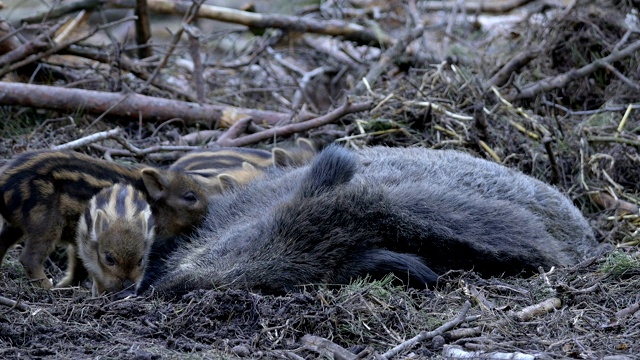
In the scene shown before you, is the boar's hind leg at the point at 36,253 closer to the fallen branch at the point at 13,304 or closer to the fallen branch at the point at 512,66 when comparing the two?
the fallen branch at the point at 13,304

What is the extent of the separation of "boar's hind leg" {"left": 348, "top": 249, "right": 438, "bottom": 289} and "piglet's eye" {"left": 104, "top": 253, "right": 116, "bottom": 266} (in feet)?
4.79

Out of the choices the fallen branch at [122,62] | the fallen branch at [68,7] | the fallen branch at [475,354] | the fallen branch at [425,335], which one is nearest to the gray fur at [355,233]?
the fallen branch at [425,335]

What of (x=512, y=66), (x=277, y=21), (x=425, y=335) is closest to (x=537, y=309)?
(x=425, y=335)

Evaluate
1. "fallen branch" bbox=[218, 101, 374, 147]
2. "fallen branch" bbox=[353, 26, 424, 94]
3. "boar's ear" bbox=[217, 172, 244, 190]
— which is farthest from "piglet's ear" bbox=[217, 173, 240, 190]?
"fallen branch" bbox=[353, 26, 424, 94]

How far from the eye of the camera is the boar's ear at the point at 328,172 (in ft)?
16.8

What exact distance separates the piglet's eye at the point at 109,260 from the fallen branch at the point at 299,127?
2629 millimetres

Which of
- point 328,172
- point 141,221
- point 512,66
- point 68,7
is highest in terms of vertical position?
point 68,7

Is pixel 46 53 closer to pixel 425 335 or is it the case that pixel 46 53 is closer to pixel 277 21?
pixel 277 21

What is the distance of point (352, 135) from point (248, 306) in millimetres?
3681

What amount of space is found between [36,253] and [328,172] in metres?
1.90

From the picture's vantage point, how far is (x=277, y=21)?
1022 centimetres

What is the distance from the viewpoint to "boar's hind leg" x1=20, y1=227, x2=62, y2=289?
522cm

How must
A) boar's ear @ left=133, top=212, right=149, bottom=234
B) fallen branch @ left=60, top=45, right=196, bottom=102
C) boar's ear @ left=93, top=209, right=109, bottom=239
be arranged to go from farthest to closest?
fallen branch @ left=60, top=45, right=196, bottom=102 < boar's ear @ left=133, top=212, right=149, bottom=234 < boar's ear @ left=93, top=209, right=109, bottom=239

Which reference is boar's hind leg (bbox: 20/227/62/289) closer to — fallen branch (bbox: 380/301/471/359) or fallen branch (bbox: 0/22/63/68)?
fallen branch (bbox: 380/301/471/359)
